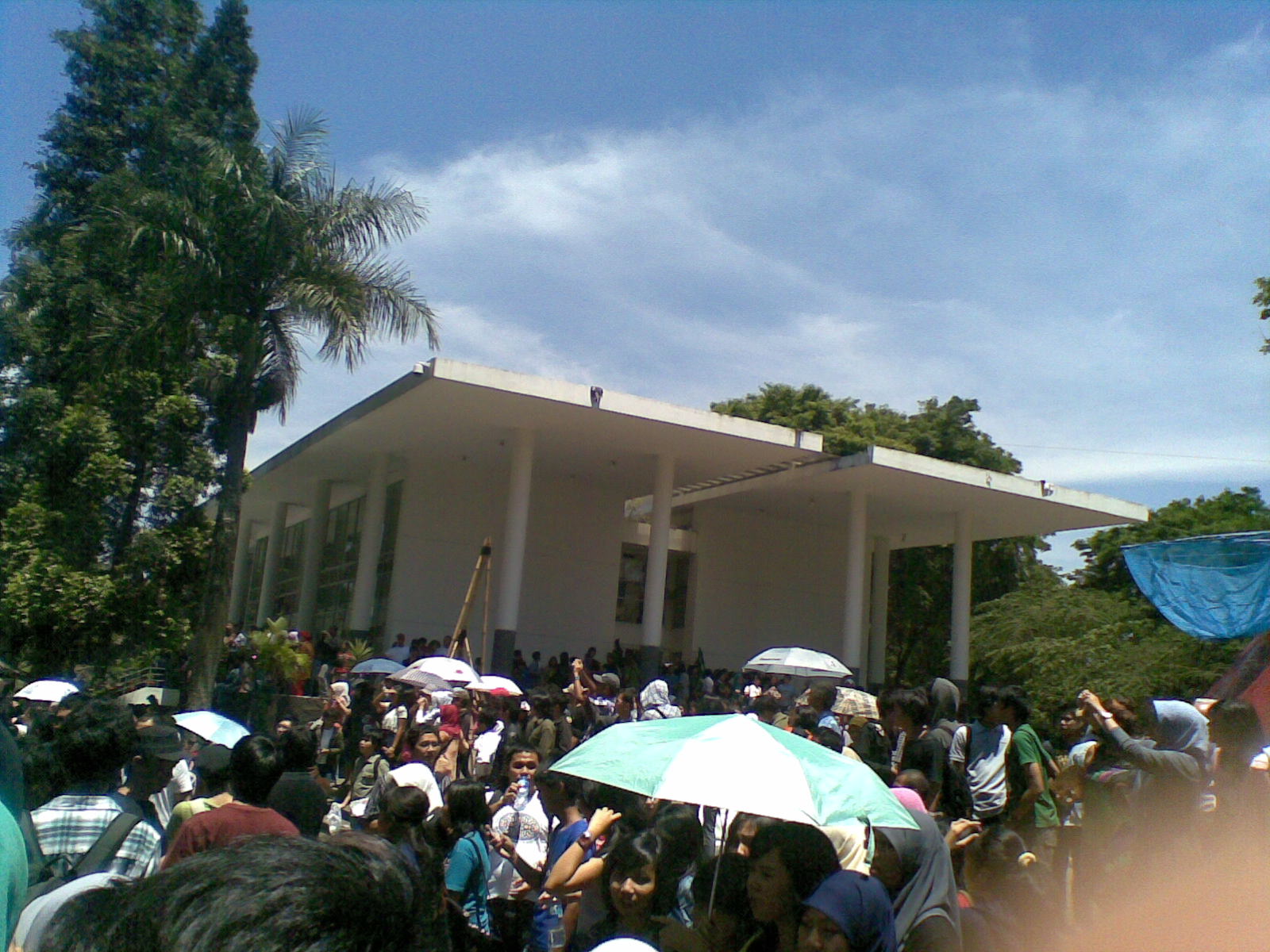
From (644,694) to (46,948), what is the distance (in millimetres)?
10196

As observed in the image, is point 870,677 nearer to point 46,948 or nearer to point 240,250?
point 240,250

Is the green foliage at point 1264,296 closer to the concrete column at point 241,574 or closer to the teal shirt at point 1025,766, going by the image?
the teal shirt at point 1025,766

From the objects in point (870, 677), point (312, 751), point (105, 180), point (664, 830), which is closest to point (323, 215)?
point (105, 180)

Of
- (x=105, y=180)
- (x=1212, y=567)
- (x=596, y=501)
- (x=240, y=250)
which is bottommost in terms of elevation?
(x=1212, y=567)

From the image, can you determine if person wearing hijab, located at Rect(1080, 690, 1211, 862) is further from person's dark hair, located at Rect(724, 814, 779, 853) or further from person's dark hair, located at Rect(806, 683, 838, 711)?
person's dark hair, located at Rect(806, 683, 838, 711)

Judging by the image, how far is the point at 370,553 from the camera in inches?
872

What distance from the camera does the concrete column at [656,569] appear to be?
66.6ft

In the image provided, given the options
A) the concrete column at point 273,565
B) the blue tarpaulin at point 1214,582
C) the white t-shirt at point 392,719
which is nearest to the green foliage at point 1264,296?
the blue tarpaulin at point 1214,582

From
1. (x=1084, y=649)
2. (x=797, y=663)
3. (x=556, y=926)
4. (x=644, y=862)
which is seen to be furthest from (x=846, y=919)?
(x=1084, y=649)

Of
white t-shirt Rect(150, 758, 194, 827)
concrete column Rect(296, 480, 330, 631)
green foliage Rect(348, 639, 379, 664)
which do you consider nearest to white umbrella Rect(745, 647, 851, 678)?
green foliage Rect(348, 639, 379, 664)

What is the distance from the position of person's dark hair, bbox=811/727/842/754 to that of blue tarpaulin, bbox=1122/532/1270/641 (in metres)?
6.62

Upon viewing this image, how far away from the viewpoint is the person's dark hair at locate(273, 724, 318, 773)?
500 centimetres

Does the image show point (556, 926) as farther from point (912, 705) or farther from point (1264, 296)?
point (1264, 296)

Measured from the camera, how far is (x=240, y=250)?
16047 millimetres
